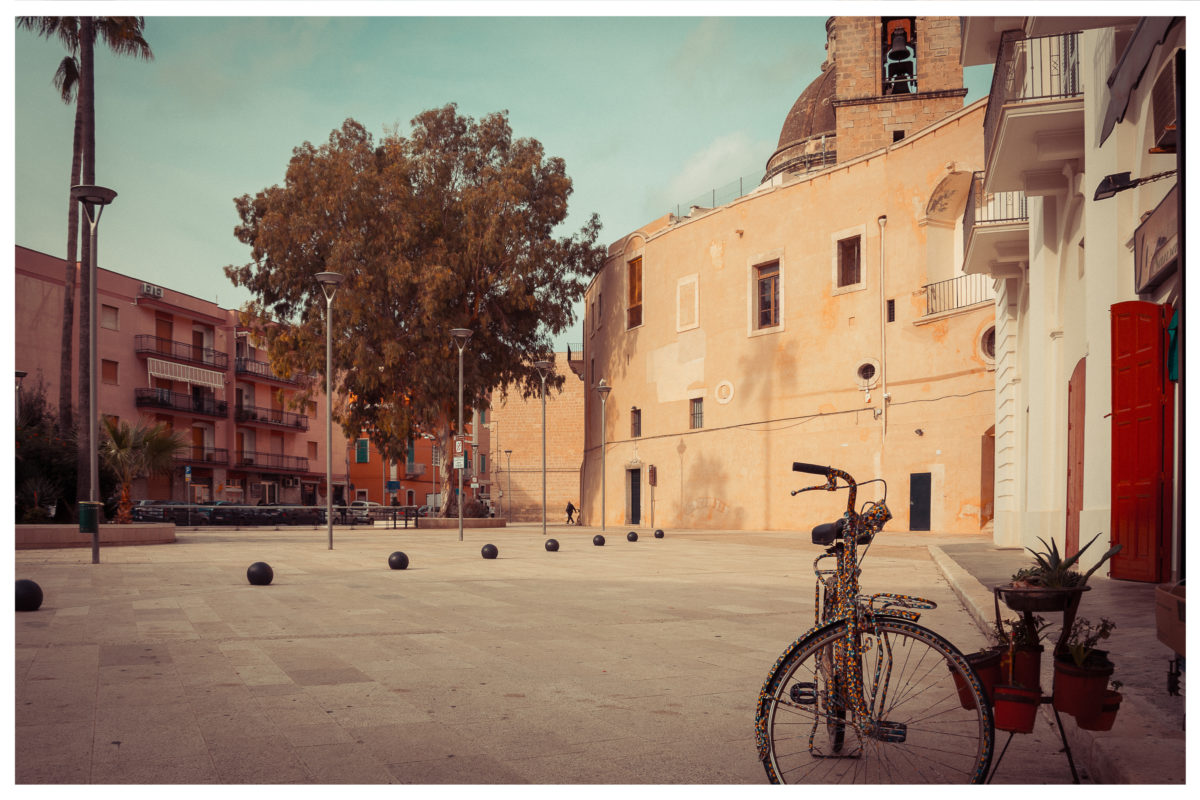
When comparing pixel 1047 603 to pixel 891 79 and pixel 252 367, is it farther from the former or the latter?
pixel 252 367

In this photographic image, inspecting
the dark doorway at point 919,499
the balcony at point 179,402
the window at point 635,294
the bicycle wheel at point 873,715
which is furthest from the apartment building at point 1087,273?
the balcony at point 179,402

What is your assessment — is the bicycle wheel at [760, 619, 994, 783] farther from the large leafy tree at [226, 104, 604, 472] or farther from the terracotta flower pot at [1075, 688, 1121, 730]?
the large leafy tree at [226, 104, 604, 472]

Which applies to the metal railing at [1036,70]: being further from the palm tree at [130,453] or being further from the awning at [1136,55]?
the palm tree at [130,453]

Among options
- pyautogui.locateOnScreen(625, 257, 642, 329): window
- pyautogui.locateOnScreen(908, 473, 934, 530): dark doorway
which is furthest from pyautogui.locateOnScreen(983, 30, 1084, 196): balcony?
pyautogui.locateOnScreen(625, 257, 642, 329): window

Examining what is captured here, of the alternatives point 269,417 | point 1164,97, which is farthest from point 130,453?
point 269,417

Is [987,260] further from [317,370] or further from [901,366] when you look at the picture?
[317,370]

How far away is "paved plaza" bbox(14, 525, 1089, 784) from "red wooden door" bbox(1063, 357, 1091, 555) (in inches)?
100

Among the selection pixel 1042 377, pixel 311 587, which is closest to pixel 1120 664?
pixel 311 587

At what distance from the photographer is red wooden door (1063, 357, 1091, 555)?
14906 millimetres

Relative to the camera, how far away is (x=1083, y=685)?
3979 mm

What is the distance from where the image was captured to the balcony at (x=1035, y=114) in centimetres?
1460

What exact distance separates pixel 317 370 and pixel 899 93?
2436cm

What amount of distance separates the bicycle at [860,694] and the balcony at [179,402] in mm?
57234

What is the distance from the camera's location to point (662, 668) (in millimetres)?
7270
